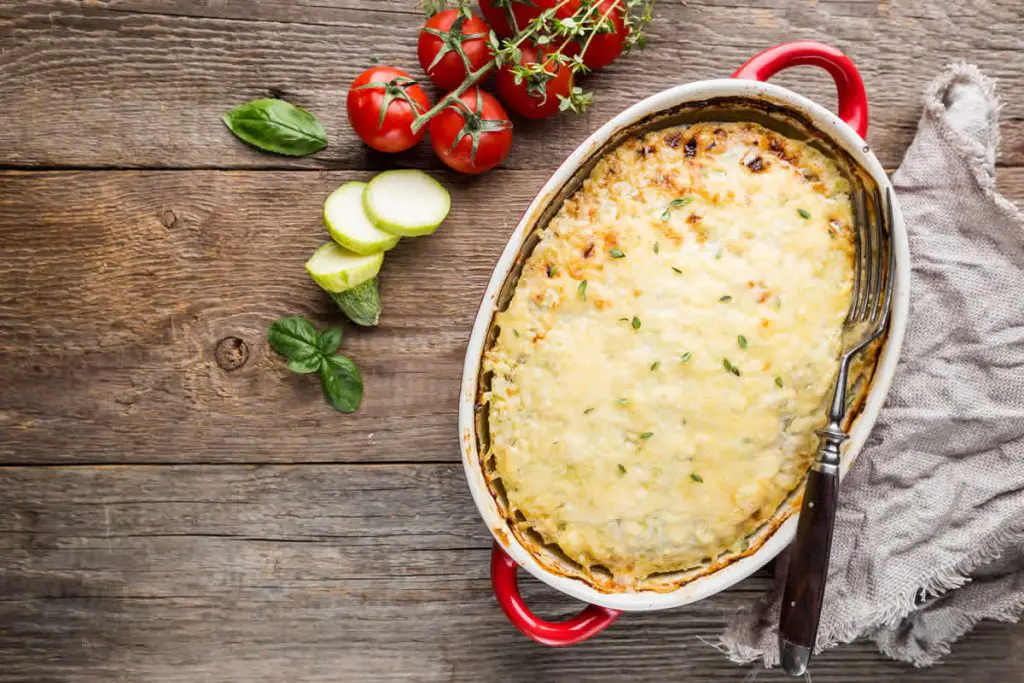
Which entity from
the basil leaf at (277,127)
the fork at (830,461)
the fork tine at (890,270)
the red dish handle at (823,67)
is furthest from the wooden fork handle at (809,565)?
the basil leaf at (277,127)

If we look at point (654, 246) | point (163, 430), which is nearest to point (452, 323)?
point (654, 246)

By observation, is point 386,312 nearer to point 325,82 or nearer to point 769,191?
point 325,82

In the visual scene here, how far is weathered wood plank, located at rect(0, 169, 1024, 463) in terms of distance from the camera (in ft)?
5.68

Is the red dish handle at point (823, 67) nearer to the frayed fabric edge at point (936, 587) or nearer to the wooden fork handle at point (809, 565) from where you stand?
the wooden fork handle at point (809, 565)

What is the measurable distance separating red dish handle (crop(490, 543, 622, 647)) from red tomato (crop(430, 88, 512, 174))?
0.77 m

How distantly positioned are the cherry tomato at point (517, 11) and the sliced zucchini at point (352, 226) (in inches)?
17.5

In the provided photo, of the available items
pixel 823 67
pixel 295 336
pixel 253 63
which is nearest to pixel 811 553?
pixel 823 67

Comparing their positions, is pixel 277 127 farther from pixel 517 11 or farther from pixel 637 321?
pixel 637 321

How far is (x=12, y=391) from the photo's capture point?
1.75 metres

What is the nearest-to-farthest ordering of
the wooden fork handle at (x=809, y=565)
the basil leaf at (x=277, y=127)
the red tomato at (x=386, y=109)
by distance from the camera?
the wooden fork handle at (x=809, y=565), the red tomato at (x=386, y=109), the basil leaf at (x=277, y=127)

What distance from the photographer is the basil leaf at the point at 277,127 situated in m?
1.69

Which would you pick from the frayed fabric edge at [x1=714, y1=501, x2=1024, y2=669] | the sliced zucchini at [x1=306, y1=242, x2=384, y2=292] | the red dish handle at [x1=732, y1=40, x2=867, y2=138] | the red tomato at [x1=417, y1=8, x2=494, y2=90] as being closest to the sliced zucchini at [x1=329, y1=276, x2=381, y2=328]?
the sliced zucchini at [x1=306, y1=242, x2=384, y2=292]

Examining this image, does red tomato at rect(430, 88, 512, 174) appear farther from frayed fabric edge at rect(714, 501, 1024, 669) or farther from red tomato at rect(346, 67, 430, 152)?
frayed fabric edge at rect(714, 501, 1024, 669)

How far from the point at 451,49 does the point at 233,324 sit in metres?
0.75
